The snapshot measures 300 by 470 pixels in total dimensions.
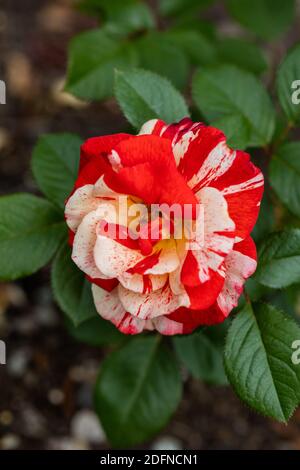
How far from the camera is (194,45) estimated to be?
1.37 m

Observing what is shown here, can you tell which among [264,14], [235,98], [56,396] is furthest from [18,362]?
[264,14]

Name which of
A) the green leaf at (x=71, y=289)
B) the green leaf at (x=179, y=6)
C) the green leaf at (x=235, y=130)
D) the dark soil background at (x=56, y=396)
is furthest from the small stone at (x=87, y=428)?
the green leaf at (x=179, y=6)

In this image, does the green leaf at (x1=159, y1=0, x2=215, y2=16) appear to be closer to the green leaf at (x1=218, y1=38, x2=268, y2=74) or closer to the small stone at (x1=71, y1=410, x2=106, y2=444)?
the green leaf at (x1=218, y1=38, x2=268, y2=74)

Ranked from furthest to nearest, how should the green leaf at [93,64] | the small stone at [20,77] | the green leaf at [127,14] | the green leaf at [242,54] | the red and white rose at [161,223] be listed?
the small stone at [20,77], the green leaf at [242,54], the green leaf at [127,14], the green leaf at [93,64], the red and white rose at [161,223]

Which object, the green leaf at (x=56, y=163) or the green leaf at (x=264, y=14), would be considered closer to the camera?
the green leaf at (x=56, y=163)

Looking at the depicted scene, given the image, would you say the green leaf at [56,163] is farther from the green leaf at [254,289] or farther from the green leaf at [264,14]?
the green leaf at [264,14]

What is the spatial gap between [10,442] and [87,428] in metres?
0.16

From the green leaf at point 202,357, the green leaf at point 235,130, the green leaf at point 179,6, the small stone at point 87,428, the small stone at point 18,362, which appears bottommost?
the small stone at point 87,428

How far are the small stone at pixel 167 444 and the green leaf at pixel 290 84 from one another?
29.5 inches

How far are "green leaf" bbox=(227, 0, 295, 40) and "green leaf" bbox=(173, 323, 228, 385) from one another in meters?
0.69

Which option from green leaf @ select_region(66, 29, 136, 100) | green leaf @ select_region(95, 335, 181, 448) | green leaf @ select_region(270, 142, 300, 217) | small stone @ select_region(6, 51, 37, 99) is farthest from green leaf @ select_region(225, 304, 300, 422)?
small stone @ select_region(6, 51, 37, 99)

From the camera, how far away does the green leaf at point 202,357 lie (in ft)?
4.18

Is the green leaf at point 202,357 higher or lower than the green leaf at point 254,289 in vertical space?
lower

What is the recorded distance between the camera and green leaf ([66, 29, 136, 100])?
124 centimetres
